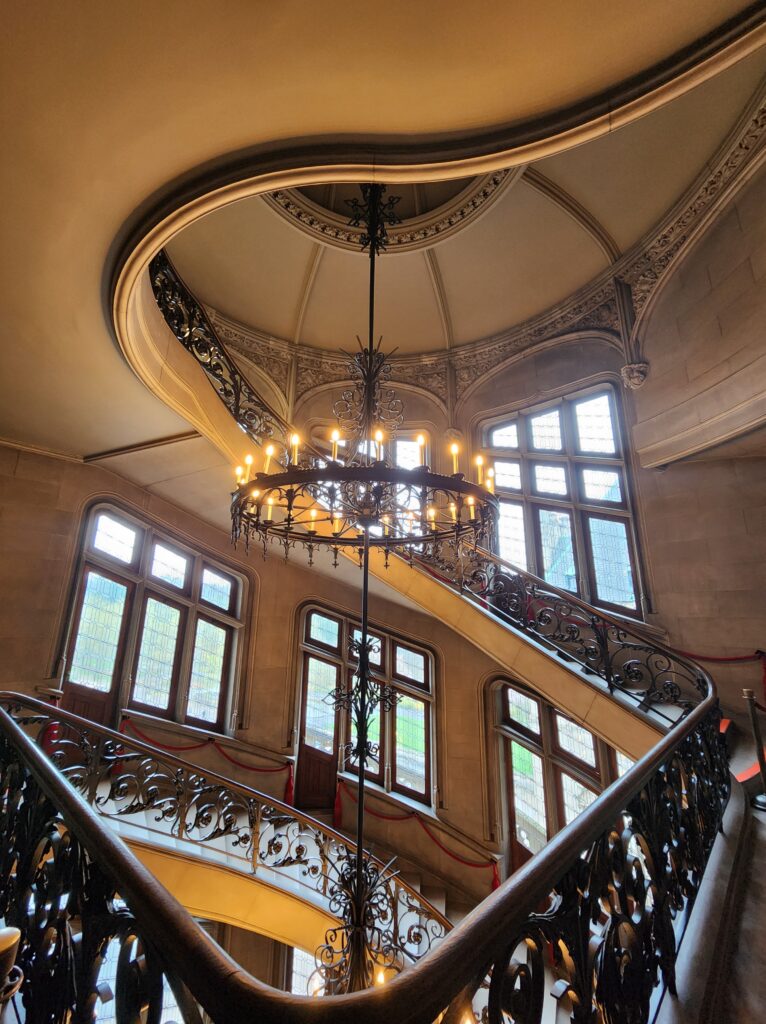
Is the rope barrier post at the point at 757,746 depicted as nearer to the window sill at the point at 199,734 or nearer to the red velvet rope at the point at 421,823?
the red velvet rope at the point at 421,823

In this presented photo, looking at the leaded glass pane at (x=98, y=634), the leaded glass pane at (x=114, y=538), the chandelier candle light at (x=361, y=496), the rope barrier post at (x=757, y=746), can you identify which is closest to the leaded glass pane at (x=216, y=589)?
the leaded glass pane at (x=114, y=538)

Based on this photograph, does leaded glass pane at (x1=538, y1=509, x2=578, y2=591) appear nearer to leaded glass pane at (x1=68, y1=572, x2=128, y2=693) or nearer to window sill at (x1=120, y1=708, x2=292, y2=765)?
window sill at (x1=120, y1=708, x2=292, y2=765)

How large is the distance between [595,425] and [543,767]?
4.04 m

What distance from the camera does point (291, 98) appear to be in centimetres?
191

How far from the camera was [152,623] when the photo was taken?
596 cm

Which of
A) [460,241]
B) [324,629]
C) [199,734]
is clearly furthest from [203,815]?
[460,241]

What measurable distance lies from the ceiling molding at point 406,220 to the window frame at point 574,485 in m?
2.37

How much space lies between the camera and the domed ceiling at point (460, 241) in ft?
16.5

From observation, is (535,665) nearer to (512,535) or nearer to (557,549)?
(557,549)

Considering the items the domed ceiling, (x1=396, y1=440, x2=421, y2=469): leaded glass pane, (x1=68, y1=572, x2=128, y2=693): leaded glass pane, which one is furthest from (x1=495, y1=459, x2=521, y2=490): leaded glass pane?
(x1=68, y1=572, x2=128, y2=693): leaded glass pane

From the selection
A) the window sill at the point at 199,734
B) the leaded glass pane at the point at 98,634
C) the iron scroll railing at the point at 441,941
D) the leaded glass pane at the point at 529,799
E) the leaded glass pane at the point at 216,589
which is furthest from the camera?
the leaded glass pane at the point at 216,589

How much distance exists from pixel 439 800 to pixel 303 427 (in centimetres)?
510

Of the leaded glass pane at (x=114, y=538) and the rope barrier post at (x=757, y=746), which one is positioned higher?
the leaded glass pane at (x=114, y=538)

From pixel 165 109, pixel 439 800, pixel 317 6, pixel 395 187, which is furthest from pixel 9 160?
pixel 439 800
